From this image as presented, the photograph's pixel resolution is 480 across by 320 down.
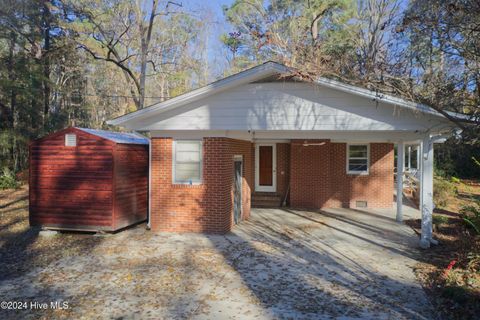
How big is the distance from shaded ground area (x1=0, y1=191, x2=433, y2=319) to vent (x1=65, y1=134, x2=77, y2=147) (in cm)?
227

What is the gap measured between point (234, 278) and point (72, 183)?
17.4 ft

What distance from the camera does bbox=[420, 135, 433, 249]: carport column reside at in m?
8.98

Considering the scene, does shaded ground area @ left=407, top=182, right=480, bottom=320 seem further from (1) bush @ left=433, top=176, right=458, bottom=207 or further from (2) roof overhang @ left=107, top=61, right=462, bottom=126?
(1) bush @ left=433, top=176, right=458, bottom=207

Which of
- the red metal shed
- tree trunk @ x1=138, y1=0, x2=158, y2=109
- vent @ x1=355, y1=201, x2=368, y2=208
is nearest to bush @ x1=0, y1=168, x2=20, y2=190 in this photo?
tree trunk @ x1=138, y1=0, x2=158, y2=109

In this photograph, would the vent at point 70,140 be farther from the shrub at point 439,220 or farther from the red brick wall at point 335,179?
the shrub at point 439,220

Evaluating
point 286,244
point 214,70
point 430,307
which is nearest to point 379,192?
point 286,244

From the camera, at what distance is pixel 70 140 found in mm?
9961

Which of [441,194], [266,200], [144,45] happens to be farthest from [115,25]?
[441,194]

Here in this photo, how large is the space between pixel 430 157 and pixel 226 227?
5159 millimetres

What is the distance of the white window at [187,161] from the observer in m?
10.3

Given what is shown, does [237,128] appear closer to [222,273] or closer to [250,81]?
[250,81]

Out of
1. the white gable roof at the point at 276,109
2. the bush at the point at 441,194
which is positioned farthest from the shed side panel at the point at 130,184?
the bush at the point at 441,194

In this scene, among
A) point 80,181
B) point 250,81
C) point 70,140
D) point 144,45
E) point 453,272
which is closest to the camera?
point 453,272

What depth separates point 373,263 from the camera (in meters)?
7.79
